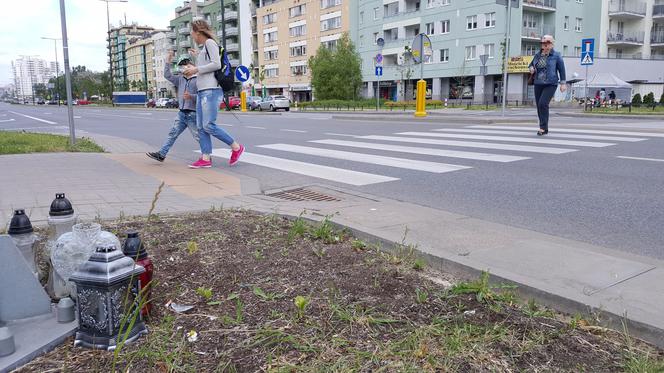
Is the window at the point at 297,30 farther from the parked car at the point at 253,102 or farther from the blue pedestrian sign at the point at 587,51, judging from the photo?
the blue pedestrian sign at the point at 587,51

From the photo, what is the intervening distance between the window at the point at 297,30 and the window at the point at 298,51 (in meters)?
1.90

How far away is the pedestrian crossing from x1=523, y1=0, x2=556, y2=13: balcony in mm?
42929

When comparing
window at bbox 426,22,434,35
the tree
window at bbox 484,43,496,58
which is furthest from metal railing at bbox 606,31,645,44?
the tree

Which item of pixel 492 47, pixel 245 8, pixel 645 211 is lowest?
pixel 645 211

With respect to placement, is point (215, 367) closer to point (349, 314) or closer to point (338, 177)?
point (349, 314)

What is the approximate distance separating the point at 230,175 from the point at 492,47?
50417 mm

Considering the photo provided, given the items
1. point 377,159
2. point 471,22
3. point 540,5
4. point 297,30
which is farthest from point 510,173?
point 297,30

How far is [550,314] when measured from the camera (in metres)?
2.80

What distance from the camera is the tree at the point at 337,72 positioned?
206ft

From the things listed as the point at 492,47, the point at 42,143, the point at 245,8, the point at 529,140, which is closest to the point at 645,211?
the point at 529,140

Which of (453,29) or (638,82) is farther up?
(453,29)

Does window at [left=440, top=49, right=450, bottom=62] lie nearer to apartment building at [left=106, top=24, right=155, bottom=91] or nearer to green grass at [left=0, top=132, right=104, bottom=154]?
green grass at [left=0, top=132, right=104, bottom=154]

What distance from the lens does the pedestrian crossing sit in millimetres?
8375

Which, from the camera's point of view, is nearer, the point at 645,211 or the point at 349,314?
the point at 349,314
